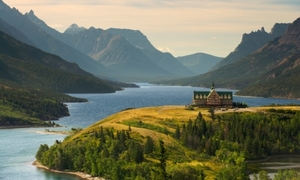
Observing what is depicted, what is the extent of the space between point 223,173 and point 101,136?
5501cm

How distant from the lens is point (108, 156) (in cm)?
17125

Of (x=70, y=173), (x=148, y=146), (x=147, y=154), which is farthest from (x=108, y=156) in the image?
(x=70, y=173)

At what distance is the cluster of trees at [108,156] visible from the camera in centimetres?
15262

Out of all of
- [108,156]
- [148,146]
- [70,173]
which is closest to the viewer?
[108,156]

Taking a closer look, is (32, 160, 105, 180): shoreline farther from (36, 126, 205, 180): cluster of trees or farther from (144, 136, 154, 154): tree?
(144, 136, 154, 154): tree

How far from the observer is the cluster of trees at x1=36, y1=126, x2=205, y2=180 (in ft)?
501

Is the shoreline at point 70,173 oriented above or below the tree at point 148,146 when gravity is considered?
below

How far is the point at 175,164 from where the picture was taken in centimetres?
16150

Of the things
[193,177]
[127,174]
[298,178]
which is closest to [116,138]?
[127,174]

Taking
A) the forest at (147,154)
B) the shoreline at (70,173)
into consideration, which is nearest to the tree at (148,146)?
the forest at (147,154)

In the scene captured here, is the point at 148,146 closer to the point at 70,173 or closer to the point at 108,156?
the point at 108,156

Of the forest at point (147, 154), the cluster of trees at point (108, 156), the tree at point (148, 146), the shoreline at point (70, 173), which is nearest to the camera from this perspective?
the forest at point (147, 154)

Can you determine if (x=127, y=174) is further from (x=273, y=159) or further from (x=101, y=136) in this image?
(x=273, y=159)

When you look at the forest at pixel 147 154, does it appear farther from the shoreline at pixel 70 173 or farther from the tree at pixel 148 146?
the shoreline at pixel 70 173
